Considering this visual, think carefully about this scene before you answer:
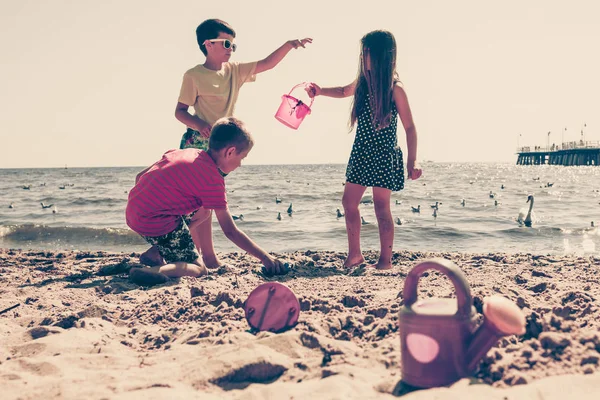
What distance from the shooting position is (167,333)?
8.95 feet

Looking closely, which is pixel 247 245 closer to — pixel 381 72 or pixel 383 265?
pixel 383 265

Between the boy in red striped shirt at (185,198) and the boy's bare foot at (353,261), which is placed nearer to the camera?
the boy in red striped shirt at (185,198)

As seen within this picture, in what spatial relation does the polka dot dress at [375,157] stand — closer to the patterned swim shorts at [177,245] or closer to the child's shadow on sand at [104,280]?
the patterned swim shorts at [177,245]

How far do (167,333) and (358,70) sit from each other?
2.79m

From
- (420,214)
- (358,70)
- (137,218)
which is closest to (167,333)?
(137,218)

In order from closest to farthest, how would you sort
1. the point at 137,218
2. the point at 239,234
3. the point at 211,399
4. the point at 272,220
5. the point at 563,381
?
1. the point at 563,381
2. the point at 211,399
3. the point at 239,234
4. the point at 137,218
5. the point at 272,220

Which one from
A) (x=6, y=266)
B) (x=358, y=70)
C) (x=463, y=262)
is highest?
(x=358, y=70)

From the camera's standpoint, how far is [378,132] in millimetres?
4492

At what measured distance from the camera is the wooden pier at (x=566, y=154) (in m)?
59.7

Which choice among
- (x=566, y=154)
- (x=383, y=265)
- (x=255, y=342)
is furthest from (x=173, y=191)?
(x=566, y=154)

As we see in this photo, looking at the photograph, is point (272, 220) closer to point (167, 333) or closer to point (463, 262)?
point (463, 262)

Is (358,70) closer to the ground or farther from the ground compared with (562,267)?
farther from the ground

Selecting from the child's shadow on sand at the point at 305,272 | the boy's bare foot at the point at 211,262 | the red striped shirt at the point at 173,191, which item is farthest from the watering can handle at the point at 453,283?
the boy's bare foot at the point at 211,262

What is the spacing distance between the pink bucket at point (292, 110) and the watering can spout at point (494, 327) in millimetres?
2787
